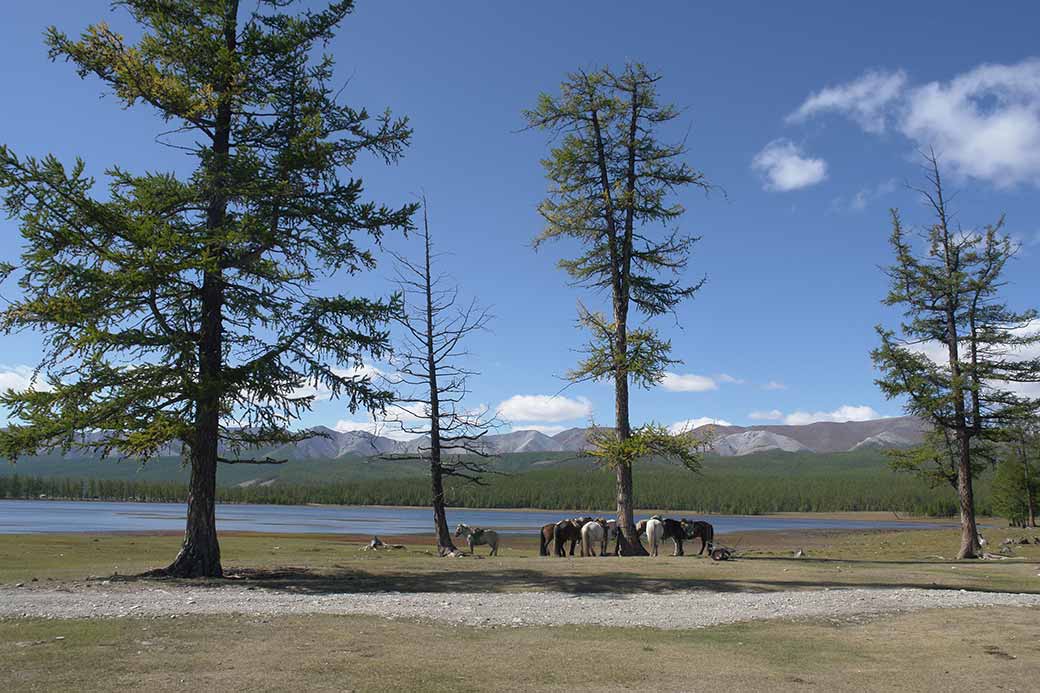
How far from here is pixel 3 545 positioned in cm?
2916

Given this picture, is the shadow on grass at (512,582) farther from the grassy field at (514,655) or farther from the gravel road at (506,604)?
the grassy field at (514,655)

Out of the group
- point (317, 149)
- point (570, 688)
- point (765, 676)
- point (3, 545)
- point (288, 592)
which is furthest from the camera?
point (3, 545)

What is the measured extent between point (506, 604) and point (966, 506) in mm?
26282

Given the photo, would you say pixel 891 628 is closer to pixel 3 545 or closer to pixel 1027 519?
pixel 3 545

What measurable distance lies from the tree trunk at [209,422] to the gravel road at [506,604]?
6.88ft

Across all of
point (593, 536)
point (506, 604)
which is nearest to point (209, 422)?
point (506, 604)

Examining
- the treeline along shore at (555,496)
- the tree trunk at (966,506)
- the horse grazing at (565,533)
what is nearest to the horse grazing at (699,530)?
the horse grazing at (565,533)

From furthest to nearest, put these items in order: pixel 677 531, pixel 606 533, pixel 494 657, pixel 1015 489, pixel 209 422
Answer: pixel 1015 489
pixel 677 531
pixel 606 533
pixel 209 422
pixel 494 657

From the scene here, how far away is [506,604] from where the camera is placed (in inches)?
552

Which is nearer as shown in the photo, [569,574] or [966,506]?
[569,574]

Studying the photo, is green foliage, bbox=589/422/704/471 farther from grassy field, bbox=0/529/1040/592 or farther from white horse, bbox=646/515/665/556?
white horse, bbox=646/515/665/556

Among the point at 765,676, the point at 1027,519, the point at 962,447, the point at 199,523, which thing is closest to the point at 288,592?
the point at 199,523

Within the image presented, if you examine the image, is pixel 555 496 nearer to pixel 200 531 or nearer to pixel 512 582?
pixel 512 582

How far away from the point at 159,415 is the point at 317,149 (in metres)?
6.89
